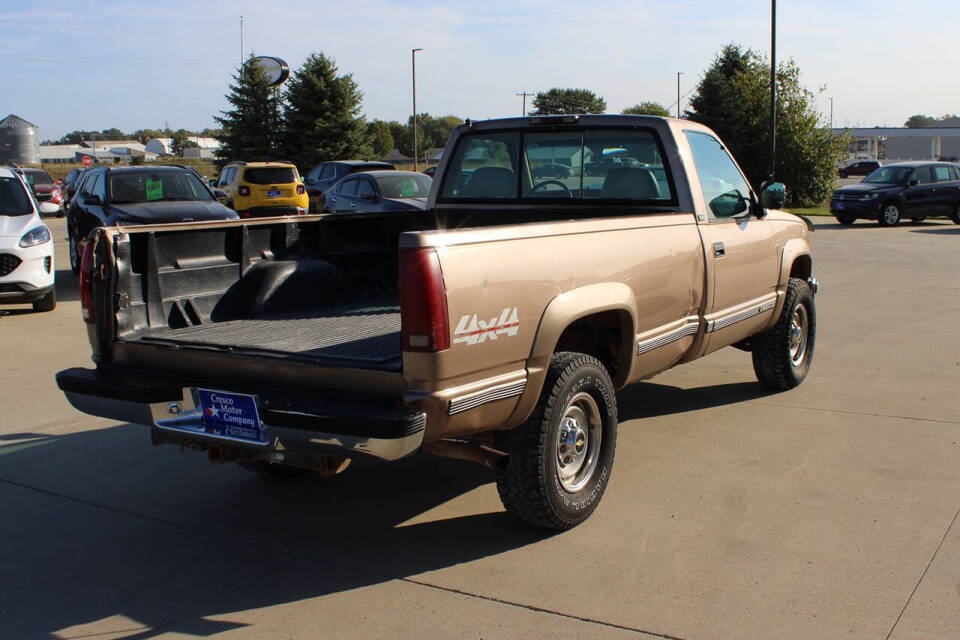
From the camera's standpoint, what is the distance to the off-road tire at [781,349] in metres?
6.93

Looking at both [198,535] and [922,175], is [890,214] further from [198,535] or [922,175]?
[198,535]

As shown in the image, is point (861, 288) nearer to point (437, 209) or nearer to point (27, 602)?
point (437, 209)

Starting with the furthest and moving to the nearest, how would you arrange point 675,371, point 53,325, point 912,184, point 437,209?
point 912,184, point 53,325, point 675,371, point 437,209

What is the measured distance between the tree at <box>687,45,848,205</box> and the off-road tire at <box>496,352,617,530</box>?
32.4 metres

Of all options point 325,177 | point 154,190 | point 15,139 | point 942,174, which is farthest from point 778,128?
point 15,139

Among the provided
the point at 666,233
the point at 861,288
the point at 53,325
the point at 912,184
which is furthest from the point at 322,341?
the point at 912,184

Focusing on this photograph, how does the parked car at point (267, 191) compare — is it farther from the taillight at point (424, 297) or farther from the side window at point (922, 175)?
the taillight at point (424, 297)

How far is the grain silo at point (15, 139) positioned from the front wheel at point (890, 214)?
60.1 meters

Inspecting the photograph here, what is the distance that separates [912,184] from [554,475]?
23.3 meters

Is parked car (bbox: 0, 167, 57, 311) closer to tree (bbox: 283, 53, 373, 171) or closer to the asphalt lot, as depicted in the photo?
the asphalt lot

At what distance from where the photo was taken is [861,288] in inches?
511

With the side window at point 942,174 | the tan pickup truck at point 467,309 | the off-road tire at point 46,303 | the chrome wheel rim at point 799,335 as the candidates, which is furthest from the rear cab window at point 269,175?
the chrome wheel rim at point 799,335

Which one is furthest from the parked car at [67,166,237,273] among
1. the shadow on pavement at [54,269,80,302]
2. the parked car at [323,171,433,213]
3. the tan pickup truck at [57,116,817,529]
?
the tan pickup truck at [57,116,817,529]

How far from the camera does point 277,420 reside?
3760 millimetres
